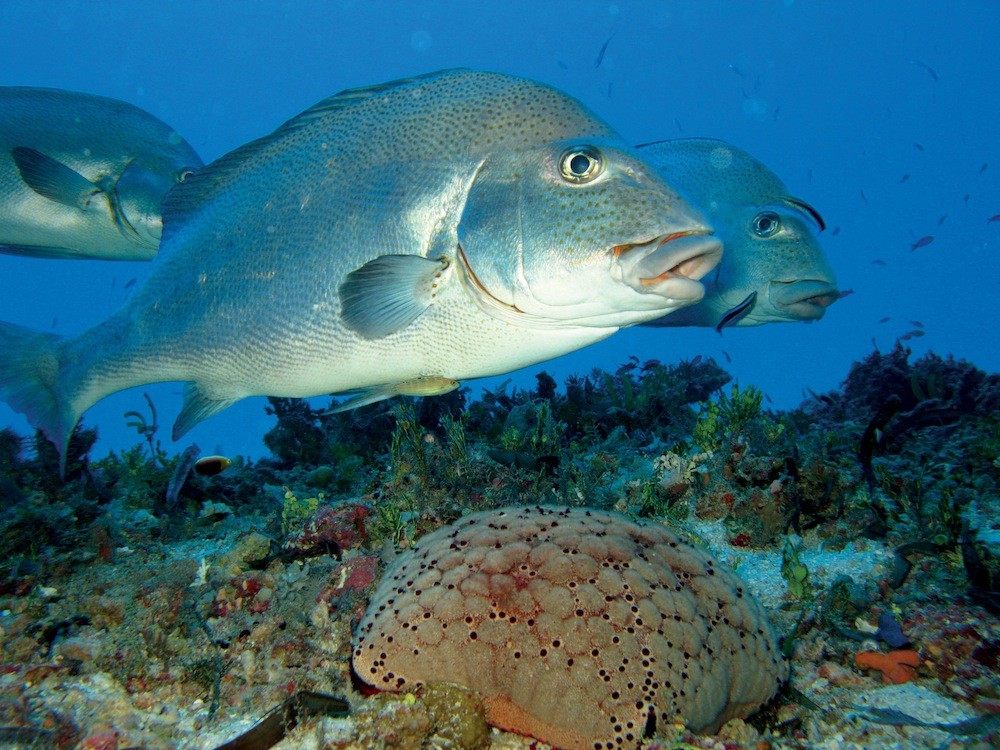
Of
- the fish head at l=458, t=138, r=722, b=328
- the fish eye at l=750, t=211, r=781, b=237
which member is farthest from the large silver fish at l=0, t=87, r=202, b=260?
the fish eye at l=750, t=211, r=781, b=237

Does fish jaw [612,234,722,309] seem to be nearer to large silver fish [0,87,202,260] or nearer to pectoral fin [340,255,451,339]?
pectoral fin [340,255,451,339]

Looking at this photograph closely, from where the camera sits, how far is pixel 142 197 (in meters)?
5.14

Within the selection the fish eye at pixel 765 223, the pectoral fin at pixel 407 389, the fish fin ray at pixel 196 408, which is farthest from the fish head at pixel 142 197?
the fish eye at pixel 765 223

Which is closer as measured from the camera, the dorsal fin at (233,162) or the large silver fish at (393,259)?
the large silver fish at (393,259)

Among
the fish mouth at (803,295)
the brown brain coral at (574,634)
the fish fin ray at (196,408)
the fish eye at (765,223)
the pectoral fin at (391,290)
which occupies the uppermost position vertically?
the fish eye at (765,223)

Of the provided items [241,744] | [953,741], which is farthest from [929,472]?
[241,744]

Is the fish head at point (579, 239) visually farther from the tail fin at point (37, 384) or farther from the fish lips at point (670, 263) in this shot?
the tail fin at point (37, 384)

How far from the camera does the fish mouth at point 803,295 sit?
516 centimetres

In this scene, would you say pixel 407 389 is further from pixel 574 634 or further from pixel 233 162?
pixel 233 162

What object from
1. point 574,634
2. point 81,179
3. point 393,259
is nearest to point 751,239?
point 393,259

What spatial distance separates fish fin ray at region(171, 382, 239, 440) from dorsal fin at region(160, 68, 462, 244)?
0.98 metres

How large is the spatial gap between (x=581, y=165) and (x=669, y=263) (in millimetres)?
612

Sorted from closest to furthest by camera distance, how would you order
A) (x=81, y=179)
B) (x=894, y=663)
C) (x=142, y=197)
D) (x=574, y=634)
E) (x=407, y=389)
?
(x=574, y=634) < (x=894, y=663) < (x=407, y=389) < (x=81, y=179) < (x=142, y=197)

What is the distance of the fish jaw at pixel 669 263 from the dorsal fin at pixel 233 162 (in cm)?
155
